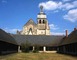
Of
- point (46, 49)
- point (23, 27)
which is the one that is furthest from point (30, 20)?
point (46, 49)

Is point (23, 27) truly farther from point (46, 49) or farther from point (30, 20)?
point (46, 49)

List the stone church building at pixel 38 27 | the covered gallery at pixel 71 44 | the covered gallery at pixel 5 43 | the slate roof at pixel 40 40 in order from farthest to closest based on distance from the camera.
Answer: the stone church building at pixel 38 27, the slate roof at pixel 40 40, the covered gallery at pixel 71 44, the covered gallery at pixel 5 43

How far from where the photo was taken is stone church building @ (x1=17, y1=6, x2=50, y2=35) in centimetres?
8742

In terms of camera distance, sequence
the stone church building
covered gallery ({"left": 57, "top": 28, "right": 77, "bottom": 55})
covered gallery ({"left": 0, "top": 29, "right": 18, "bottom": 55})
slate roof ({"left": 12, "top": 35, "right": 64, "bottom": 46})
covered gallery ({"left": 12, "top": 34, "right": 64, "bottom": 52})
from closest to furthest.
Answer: covered gallery ({"left": 0, "top": 29, "right": 18, "bottom": 55}) < covered gallery ({"left": 57, "top": 28, "right": 77, "bottom": 55}) < covered gallery ({"left": 12, "top": 34, "right": 64, "bottom": 52}) < slate roof ({"left": 12, "top": 35, "right": 64, "bottom": 46}) < the stone church building

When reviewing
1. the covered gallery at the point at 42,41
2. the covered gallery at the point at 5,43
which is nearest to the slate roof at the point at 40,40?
the covered gallery at the point at 42,41

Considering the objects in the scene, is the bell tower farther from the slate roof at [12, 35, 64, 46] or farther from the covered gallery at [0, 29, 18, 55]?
the covered gallery at [0, 29, 18, 55]

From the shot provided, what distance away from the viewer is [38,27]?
91500 mm

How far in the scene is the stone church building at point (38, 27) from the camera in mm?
87419

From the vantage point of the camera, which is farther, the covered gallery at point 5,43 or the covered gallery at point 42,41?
the covered gallery at point 42,41

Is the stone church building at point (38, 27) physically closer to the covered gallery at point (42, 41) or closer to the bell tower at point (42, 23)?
the bell tower at point (42, 23)

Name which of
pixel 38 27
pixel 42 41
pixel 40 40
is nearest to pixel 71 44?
pixel 42 41

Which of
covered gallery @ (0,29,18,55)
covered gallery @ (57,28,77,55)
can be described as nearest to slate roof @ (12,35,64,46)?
covered gallery @ (57,28,77,55)

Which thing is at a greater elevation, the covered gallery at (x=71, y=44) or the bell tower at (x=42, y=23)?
the bell tower at (x=42, y=23)

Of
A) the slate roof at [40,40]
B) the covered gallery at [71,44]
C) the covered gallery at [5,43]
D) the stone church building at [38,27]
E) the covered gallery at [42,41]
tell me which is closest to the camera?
the covered gallery at [5,43]
